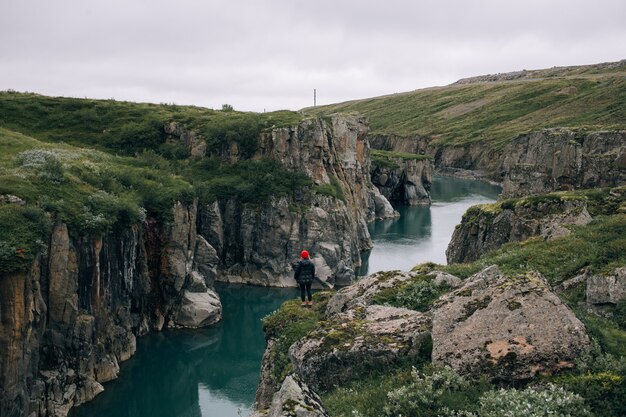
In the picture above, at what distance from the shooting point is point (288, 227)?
73375mm

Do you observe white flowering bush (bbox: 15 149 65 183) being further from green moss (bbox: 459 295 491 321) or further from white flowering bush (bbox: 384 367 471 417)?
white flowering bush (bbox: 384 367 471 417)

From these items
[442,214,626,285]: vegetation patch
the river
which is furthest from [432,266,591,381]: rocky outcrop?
the river

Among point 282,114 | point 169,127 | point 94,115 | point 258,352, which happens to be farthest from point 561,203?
point 94,115

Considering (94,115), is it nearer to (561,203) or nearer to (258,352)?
(258,352)

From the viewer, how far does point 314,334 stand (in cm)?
1658

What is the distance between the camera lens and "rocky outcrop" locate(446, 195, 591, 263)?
1367 inches

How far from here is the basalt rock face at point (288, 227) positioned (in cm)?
7281

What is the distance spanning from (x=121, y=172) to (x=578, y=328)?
158ft

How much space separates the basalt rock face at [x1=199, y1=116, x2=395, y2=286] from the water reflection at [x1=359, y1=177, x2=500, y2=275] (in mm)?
7145

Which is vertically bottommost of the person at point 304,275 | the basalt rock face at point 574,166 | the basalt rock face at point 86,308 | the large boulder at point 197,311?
the large boulder at point 197,311

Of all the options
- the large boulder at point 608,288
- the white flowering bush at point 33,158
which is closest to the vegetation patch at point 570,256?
the large boulder at point 608,288

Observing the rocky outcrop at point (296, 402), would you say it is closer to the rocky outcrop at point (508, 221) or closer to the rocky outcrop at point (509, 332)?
the rocky outcrop at point (509, 332)

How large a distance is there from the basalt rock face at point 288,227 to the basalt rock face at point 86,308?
16.7 metres

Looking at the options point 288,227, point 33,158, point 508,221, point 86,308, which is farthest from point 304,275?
point 288,227
